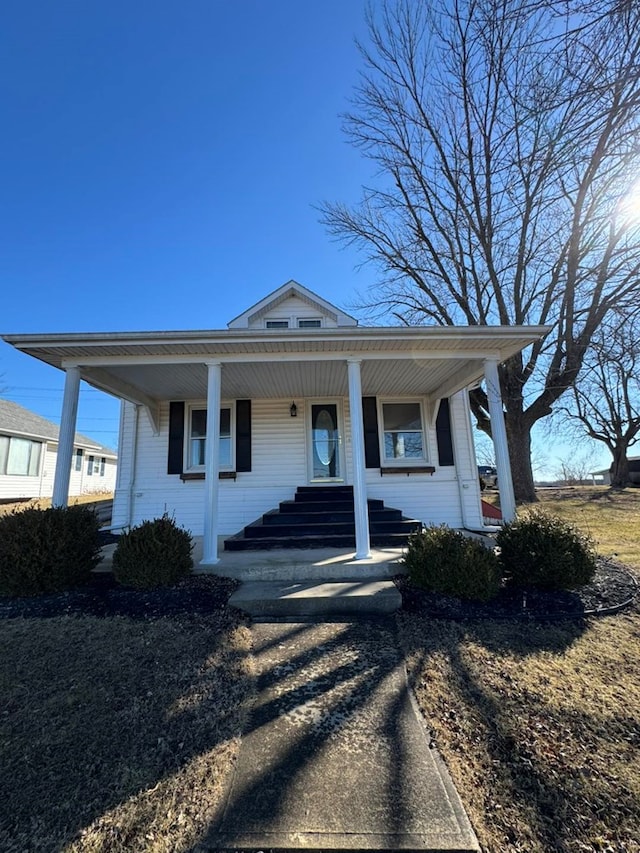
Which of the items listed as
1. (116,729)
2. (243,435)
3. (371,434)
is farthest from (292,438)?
(116,729)

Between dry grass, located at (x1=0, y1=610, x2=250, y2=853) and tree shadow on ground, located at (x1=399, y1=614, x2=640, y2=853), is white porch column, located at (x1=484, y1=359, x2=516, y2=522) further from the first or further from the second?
dry grass, located at (x1=0, y1=610, x2=250, y2=853)

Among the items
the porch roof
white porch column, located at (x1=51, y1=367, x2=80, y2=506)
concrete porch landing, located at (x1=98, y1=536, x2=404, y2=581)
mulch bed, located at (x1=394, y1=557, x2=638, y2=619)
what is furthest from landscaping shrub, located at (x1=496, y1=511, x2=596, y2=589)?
white porch column, located at (x1=51, y1=367, x2=80, y2=506)

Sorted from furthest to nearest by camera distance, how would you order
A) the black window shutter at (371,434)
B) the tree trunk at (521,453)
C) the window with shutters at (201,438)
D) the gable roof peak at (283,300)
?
1. the tree trunk at (521,453)
2. the gable roof peak at (283,300)
3. the window with shutters at (201,438)
4. the black window shutter at (371,434)

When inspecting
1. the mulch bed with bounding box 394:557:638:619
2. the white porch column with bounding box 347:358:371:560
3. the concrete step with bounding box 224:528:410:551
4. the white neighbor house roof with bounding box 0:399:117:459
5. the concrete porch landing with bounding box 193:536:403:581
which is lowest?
the mulch bed with bounding box 394:557:638:619

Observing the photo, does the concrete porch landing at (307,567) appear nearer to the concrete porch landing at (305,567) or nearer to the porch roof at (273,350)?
the concrete porch landing at (305,567)

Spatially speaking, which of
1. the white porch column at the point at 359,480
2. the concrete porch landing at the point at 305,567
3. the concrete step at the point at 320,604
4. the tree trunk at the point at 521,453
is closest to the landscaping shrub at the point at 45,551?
the concrete porch landing at the point at 305,567

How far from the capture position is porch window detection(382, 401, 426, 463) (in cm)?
836

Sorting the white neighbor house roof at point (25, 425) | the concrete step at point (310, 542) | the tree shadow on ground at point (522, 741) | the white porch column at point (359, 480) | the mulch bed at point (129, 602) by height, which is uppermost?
the white neighbor house roof at point (25, 425)

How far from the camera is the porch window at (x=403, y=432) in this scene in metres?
8.36

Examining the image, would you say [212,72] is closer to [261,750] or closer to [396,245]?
[396,245]

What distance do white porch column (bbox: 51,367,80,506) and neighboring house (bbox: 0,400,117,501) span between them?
11.2 m

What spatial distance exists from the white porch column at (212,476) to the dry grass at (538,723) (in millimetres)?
2770

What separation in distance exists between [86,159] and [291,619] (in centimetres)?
1157

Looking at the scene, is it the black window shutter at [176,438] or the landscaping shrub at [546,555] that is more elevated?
the black window shutter at [176,438]
